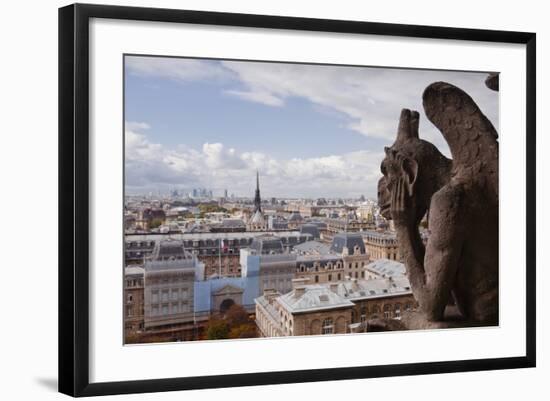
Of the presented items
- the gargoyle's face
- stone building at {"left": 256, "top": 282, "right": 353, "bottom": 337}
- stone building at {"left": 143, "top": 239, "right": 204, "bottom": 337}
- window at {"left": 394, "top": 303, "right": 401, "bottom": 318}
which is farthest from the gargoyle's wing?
stone building at {"left": 143, "top": 239, "right": 204, "bottom": 337}

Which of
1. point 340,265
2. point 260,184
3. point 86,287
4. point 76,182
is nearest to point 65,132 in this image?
point 76,182

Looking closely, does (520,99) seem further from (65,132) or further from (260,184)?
(65,132)

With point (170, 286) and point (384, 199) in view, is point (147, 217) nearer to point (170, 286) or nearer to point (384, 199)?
point (170, 286)

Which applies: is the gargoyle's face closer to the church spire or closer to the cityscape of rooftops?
the cityscape of rooftops

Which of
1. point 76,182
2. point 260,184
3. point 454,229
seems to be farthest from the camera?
point 454,229

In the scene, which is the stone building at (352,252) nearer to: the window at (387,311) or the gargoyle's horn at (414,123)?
the window at (387,311)

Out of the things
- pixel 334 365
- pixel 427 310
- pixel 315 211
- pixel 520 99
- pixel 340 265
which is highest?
pixel 520 99

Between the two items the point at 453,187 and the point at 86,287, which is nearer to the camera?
the point at 86,287

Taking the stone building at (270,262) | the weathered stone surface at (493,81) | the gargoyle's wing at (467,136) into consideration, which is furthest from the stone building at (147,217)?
the weathered stone surface at (493,81)

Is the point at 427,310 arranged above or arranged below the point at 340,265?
below
